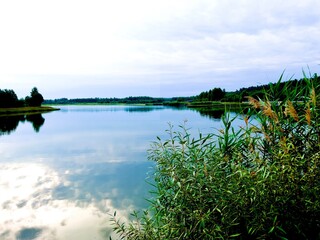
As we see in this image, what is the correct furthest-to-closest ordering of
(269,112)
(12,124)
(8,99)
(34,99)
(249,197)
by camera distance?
(34,99)
(8,99)
(12,124)
(269,112)
(249,197)

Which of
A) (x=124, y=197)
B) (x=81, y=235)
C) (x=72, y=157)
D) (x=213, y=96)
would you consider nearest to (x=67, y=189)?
(x=124, y=197)

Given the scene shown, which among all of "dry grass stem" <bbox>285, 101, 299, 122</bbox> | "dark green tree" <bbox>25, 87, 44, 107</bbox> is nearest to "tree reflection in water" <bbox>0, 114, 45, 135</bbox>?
"dry grass stem" <bbox>285, 101, 299, 122</bbox>

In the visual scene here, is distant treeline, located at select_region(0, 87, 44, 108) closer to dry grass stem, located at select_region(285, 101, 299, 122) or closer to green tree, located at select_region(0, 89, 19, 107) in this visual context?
green tree, located at select_region(0, 89, 19, 107)

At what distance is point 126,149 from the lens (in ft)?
70.3

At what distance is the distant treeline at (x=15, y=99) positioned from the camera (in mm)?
73938

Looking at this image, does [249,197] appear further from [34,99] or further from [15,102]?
[34,99]

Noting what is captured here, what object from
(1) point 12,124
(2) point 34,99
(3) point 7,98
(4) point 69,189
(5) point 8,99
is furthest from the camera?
(2) point 34,99

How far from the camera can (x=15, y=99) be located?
82.1m

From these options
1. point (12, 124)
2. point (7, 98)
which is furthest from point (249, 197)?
point (7, 98)

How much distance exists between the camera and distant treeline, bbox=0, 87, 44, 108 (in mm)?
73938

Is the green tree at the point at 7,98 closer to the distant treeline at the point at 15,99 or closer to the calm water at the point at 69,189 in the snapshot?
the distant treeline at the point at 15,99

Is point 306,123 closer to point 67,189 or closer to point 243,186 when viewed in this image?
point 243,186

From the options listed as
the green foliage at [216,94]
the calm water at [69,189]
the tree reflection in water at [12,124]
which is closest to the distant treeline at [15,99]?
the tree reflection in water at [12,124]

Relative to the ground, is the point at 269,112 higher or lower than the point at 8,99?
lower
